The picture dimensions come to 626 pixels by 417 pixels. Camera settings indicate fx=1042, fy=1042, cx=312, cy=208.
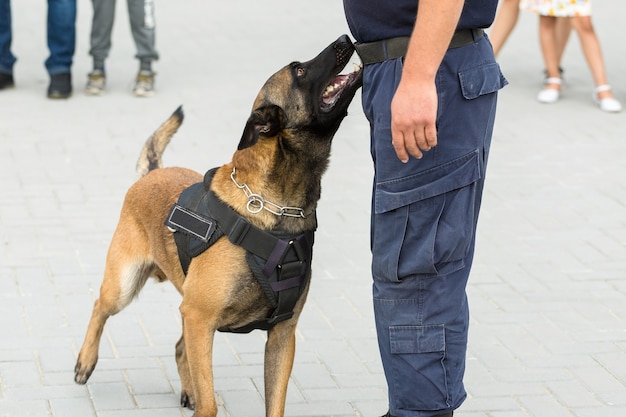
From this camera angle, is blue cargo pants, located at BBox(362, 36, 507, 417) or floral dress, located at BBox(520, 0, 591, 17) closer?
blue cargo pants, located at BBox(362, 36, 507, 417)

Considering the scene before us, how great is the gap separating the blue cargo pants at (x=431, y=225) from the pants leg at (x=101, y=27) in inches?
237

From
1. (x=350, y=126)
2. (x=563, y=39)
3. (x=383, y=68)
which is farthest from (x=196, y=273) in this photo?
(x=563, y=39)

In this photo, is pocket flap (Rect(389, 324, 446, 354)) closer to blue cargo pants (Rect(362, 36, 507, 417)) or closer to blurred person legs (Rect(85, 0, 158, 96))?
blue cargo pants (Rect(362, 36, 507, 417))

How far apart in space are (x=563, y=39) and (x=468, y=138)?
264 inches

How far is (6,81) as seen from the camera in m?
8.83

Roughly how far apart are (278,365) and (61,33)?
5.54m

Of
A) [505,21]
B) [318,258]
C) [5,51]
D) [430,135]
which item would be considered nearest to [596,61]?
[505,21]

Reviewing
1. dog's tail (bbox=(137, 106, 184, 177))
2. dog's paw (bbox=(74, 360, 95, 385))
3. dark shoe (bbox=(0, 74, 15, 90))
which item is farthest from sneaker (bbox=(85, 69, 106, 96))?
dog's paw (bbox=(74, 360, 95, 385))

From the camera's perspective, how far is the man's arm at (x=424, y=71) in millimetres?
2803

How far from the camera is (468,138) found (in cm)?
310

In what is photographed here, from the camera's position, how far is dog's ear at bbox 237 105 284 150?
11.3 feet

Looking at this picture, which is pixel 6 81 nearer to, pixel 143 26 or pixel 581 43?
pixel 143 26

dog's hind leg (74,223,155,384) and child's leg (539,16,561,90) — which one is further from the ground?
dog's hind leg (74,223,155,384)

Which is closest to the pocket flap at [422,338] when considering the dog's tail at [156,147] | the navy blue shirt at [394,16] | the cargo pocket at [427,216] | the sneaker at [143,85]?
the cargo pocket at [427,216]
